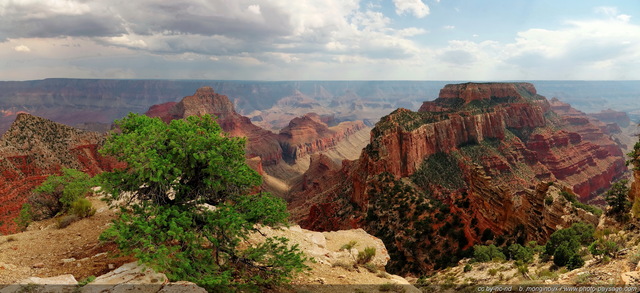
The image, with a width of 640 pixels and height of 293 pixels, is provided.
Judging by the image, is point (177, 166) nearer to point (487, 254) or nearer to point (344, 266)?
point (344, 266)

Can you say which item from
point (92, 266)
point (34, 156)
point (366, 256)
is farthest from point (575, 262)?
point (34, 156)

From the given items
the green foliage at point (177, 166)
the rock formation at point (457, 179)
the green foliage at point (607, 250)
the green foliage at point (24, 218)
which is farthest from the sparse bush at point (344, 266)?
the green foliage at point (24, 218)

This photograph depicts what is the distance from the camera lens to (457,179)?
72.7m

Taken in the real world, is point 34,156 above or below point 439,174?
above

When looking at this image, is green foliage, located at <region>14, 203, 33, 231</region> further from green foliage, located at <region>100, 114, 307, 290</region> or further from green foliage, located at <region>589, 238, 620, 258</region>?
green foliage, located at <region>589, 238, 620, 258</region>

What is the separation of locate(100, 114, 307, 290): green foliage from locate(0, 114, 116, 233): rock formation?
49.8 metres

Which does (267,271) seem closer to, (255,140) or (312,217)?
(312,217)

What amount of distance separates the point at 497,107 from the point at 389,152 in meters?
73.4

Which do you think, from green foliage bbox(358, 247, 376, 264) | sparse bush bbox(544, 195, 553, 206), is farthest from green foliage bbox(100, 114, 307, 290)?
sparse bush bbox(544, 195, 553, 206)

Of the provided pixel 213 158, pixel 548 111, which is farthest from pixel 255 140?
pixel 213 158

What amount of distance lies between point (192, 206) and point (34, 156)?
6807cm

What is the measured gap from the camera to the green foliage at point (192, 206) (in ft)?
40.9

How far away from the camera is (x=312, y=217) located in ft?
222

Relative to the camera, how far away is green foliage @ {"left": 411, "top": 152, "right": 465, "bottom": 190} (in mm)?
67887
